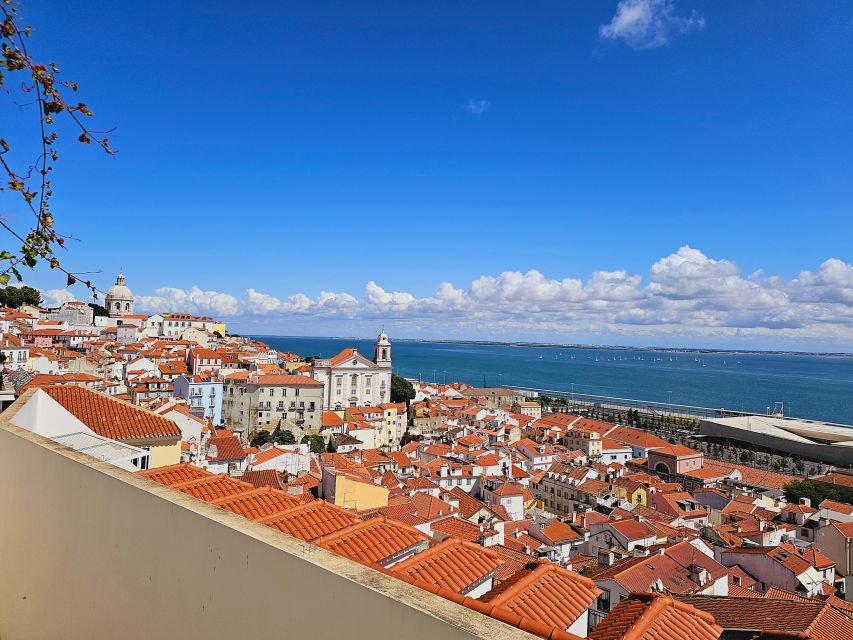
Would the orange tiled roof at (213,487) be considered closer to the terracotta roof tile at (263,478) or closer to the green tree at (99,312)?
the terracotta roof tile at (263,478)

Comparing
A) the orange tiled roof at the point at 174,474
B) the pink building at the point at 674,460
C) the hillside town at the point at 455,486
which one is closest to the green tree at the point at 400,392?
the hillside town at the point at 455,486

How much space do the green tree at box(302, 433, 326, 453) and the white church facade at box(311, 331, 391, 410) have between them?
11.3 metres

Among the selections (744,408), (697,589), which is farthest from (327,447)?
(744,408)

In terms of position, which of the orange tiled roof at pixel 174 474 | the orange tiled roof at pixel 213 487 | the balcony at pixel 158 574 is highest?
the balcony at pixel 158 574

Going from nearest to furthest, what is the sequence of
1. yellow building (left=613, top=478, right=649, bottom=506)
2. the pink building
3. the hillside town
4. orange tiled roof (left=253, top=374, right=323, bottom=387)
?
the hillside town → yellow building (left=613, top=478, right=649, bottom=506) → orange tiled roof (left=253, top=374, right=323, bottom=387) → the pink building

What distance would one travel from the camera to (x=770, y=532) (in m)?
19.9

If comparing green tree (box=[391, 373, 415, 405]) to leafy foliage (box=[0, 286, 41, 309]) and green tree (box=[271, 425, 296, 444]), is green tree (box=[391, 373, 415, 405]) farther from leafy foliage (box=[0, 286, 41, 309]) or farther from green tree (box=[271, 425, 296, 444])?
leafy foliage (box=[0, 286, 41, 309])

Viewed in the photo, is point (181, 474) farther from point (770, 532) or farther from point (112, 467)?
point (770, 532)

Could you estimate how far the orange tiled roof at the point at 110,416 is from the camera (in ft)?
19.1

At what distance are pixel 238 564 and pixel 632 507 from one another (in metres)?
26.1

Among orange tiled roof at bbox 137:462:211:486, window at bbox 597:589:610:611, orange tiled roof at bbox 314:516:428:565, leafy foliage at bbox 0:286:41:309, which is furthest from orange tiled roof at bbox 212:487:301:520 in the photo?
leafy foliage at bbox 0:286:41:309

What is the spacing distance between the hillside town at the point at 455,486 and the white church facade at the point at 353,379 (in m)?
0.16

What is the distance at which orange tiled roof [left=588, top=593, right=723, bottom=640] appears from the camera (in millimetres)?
2062

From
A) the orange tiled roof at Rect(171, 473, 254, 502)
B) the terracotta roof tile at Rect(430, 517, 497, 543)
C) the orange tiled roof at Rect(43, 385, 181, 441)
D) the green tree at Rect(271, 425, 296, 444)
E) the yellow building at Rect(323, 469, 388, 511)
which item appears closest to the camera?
the orange tiled roof at Rect(171, 473, 254, 502)
